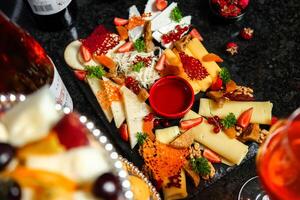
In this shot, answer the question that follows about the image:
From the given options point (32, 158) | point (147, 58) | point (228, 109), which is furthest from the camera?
point (147, 58)

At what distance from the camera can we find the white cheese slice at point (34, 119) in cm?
59

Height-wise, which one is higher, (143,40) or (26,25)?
(26,25)

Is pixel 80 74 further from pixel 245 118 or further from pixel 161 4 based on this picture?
pixel 245 118

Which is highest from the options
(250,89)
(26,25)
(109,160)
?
(109,160)

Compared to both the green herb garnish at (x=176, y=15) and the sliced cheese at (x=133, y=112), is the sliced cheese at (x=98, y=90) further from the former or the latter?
the green herb garnish at (x=176, y=15)

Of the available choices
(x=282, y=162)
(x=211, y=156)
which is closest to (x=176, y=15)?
(x=211, y=156)

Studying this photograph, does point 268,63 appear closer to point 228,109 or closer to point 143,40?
point 228,109

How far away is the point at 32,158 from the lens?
1.92 ft

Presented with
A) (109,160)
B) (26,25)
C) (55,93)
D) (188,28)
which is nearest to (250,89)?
(188,28)

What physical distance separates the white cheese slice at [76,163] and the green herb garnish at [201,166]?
2.86 ft

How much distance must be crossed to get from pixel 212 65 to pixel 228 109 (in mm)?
152

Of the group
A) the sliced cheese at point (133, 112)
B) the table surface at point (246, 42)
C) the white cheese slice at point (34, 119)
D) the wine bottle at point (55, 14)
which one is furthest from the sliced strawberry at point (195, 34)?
the white cheese slice at point (34, 119)

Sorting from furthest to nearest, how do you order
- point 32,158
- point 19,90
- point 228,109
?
point 228,109
point 19,90
point 32,158

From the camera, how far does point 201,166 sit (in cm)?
145
